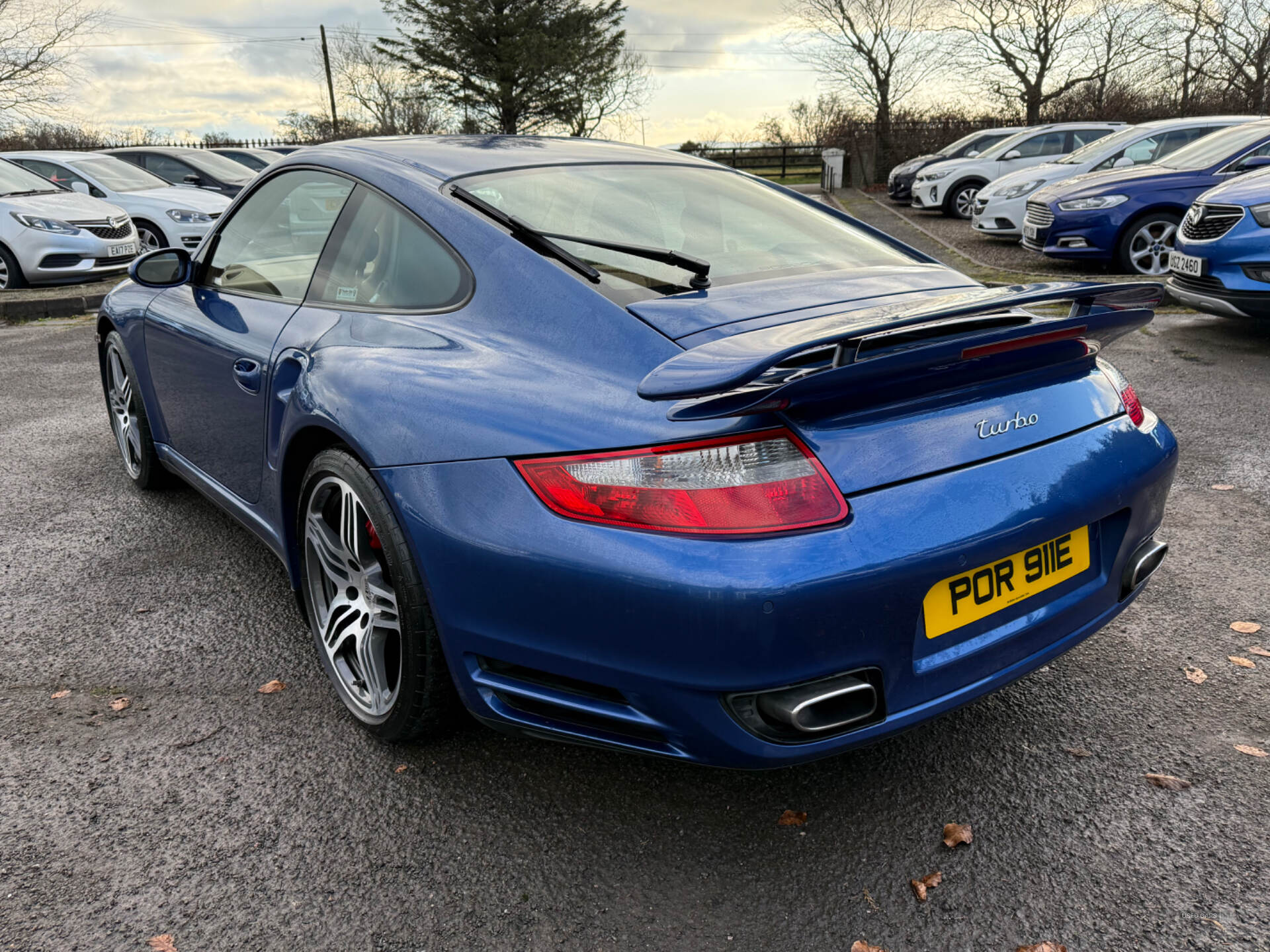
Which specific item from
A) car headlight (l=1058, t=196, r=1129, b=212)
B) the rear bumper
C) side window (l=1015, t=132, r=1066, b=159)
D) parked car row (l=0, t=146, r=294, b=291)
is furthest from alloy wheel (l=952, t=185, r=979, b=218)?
the rear bumper

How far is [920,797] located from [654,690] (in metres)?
0.82

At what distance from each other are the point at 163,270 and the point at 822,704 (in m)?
2.86

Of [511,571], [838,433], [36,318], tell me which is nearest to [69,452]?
[511,571]

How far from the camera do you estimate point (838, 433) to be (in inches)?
69.5

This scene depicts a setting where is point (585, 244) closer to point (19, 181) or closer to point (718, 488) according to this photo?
point (718, 488)

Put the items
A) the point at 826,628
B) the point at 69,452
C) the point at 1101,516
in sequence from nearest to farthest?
the point at 826,628
the point at 1101,516
the point at 69,452

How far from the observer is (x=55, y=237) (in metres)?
10.5

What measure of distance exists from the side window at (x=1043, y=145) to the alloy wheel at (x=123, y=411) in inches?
631

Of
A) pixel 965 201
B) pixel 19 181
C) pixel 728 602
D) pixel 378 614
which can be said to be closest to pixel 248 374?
pixel 378 614

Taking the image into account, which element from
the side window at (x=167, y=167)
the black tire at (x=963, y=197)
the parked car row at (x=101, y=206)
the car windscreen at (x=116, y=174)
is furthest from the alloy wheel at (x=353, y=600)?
the black tire at (x=963, y=197)

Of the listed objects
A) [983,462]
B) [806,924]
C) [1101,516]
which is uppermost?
[983,462]

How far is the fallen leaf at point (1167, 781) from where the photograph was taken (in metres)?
2.19

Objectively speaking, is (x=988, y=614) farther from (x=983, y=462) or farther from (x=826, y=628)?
(x=826, y=628)

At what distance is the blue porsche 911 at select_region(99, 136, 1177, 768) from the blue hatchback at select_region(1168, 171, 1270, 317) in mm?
Result: 4850
